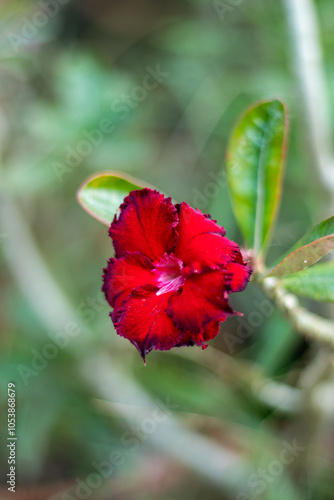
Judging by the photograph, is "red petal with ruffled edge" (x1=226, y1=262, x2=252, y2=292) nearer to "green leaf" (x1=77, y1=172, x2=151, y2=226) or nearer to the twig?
"green leaf" (x1=77, y1=172, x2=151, y2=226)

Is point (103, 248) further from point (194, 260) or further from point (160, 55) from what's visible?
point (194, 260)

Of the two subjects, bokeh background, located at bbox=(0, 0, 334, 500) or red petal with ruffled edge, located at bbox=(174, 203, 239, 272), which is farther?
bokeh background, located at bbox=(0, 0, 334, 500)

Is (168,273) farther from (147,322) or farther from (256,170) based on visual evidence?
(256,170)

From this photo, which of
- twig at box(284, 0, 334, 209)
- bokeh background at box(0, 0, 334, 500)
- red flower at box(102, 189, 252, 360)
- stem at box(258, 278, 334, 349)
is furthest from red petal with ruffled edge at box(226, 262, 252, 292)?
bokeh background at box(0, 0, 334, 500)

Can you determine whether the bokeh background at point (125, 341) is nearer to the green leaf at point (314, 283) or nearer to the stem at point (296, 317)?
the stem at point (296, 317)

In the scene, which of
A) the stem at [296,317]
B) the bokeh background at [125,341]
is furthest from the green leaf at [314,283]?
the bokeh background at [125,341]

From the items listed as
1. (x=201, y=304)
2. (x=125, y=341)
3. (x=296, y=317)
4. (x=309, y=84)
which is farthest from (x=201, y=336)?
(x=125, y=341)
